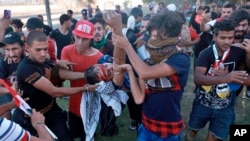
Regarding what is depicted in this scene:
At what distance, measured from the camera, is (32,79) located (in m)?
3.18

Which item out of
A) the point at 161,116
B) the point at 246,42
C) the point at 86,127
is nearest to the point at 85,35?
the point at 86,127

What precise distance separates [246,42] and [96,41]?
2366 mm

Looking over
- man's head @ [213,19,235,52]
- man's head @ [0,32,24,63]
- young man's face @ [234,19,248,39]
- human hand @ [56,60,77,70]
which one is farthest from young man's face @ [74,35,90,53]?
young man's face @ [234,19,248,39]

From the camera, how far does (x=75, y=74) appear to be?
374 centimetres

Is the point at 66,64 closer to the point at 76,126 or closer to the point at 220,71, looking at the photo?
the point at 76,126

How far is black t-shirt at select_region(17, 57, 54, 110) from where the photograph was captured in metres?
3.19

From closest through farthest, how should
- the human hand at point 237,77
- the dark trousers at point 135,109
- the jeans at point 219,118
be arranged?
1. the human hand at point 237,77
2. the jeans at point 219,118
3. the dark trousers at point 135,109

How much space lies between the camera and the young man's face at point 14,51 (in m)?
3.94

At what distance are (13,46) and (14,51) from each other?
10cm

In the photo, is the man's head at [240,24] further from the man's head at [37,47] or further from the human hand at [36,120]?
the human hand at [36,120]

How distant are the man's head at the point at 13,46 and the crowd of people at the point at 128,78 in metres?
0.01

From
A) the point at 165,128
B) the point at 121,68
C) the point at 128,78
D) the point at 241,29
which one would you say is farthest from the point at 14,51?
the point at 241,29

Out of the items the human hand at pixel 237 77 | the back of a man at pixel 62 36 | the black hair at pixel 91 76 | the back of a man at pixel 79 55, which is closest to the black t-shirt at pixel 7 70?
the back of a man at pixel 79 55

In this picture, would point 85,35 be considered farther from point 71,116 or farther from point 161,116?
point 161,116
